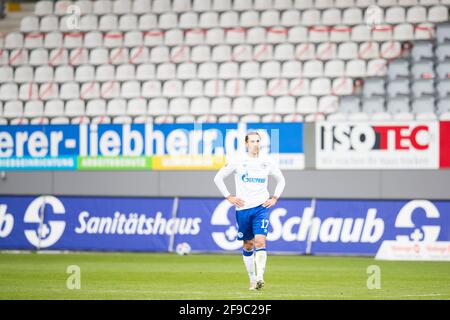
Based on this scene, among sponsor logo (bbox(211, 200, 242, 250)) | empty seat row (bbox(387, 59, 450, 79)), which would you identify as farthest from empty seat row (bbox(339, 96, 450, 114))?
sponsor logo (bbox(211, 200, 242, 250))

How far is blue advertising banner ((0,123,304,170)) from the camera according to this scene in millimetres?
23188

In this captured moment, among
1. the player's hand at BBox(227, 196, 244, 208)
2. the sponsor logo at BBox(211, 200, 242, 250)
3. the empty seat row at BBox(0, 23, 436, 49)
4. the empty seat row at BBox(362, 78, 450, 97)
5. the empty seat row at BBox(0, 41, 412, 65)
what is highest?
the empty seat row at BBox(0, 23, 436, 49)

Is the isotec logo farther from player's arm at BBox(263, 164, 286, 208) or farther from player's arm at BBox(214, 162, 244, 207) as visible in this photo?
player's arm at BBox(214, 162, 244, 207)

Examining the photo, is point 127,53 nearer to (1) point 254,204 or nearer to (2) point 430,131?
(2) point 430,131

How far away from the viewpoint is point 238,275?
1714 cm

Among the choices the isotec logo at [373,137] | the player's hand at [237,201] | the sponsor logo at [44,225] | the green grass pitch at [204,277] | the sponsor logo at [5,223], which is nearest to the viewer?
the green grass pitch at [204,277]

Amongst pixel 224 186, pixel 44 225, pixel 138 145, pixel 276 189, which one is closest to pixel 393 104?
pixel 138 145

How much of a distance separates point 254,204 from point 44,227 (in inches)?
391

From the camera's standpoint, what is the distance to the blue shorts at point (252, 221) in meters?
14.3

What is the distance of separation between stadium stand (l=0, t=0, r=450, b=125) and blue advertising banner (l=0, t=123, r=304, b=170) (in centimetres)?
116

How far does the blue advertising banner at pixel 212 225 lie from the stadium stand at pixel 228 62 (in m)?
2.81

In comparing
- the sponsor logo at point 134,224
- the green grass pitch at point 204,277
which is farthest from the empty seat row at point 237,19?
the green grass pitch at point 204,277

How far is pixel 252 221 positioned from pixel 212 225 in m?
8.06

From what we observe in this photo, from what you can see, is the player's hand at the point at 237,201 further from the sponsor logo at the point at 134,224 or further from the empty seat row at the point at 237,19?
the empty seat row at the point at 237,19
